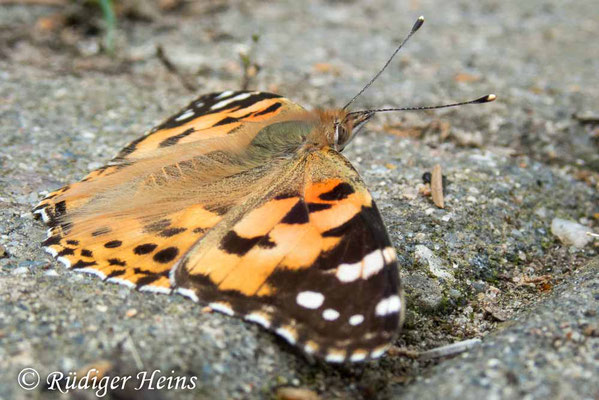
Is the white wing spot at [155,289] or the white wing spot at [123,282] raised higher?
the white wing spot at [123,282]

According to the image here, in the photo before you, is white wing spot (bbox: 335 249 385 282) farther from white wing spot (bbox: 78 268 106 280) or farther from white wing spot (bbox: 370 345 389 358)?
white wing spot (bbox: 78 268 106 280)

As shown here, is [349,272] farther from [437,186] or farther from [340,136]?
[437,186]

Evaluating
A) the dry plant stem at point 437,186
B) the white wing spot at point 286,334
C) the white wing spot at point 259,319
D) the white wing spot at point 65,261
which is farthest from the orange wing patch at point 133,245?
the dry plant stem at point 437,186

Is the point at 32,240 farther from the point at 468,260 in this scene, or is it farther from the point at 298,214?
the point at 468,260
